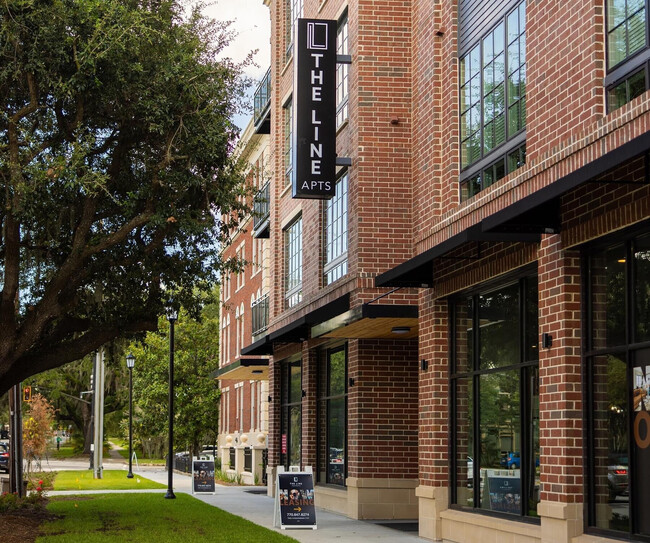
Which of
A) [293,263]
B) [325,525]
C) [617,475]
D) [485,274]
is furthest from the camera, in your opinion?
[293,263]

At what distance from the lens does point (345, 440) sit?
21.6 metres

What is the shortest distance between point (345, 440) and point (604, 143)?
39.4 ft

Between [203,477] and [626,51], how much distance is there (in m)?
19.8

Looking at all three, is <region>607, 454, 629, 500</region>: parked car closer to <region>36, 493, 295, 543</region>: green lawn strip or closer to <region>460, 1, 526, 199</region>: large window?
<region>460, 1, 526, 199</region>: large window

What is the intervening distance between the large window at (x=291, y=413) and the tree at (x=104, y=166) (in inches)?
289

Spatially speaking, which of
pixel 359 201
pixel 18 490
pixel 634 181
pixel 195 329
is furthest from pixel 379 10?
pixel 195 329

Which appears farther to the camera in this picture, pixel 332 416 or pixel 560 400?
pixel 332 416

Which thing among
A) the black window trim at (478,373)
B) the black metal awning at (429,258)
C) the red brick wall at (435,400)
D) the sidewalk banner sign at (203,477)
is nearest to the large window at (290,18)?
the sidewalk banner sign at (203,477)

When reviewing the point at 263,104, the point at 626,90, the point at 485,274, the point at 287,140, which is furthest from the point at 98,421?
the point at 626,90

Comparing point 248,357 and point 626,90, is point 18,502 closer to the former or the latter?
point 248,357

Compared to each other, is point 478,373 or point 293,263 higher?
point 293,263

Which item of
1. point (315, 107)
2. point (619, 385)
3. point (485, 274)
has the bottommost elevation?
point (619, 385)

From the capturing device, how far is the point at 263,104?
35.4 meters

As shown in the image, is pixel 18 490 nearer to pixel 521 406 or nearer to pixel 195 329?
pixel 521 406
